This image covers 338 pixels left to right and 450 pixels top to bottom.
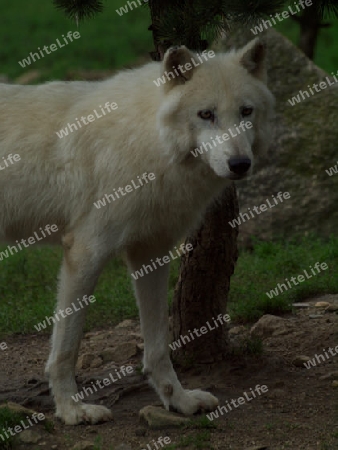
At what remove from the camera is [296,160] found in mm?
9266

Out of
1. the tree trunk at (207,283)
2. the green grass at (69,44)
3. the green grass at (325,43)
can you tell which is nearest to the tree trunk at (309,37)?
the green grass at (325,43)

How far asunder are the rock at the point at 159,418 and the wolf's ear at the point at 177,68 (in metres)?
2.05

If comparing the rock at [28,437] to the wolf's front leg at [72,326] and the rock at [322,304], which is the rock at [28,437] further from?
the rock at [322,304]

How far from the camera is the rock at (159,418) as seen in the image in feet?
16.3

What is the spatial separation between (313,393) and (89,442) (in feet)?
5.49

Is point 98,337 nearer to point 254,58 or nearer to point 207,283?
point 207,283

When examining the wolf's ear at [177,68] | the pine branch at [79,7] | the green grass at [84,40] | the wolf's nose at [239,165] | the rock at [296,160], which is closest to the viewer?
the wolf's nose at [239,165]

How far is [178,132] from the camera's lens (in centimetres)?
479

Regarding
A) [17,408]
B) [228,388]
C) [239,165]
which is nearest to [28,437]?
[17,408]

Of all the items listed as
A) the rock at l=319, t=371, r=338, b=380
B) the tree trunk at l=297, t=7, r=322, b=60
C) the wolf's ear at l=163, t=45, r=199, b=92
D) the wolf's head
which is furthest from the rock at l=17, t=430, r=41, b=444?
the tree trunk at l=297, t=7, r=322, b=60

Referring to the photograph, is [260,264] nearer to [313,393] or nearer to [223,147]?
[313,393]

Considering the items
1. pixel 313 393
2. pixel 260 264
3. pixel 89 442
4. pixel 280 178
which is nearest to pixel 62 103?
pixel 89 442

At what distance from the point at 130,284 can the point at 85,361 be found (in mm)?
1759

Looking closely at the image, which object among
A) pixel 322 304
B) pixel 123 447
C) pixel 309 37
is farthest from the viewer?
pixel 309 37
